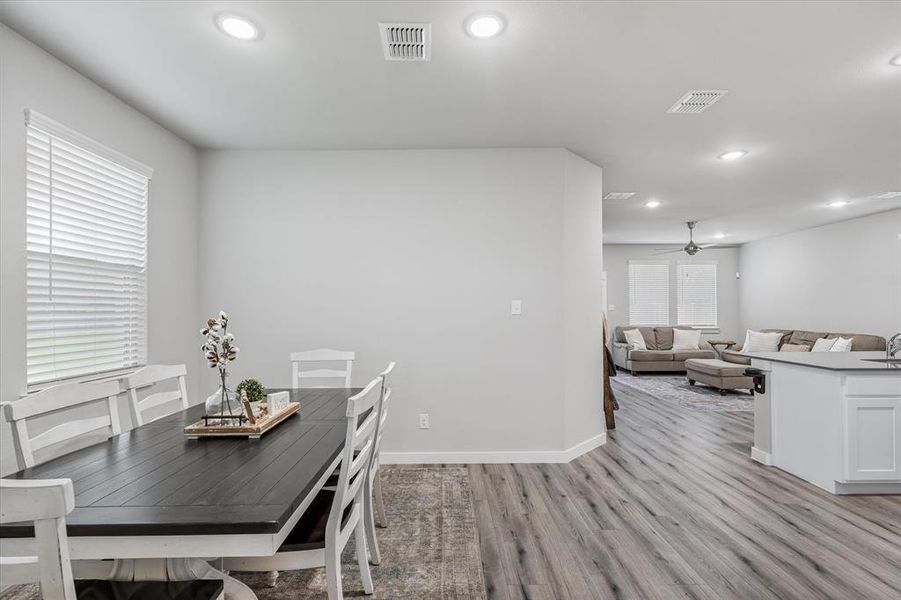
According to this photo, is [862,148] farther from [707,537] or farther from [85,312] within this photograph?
[85,312]

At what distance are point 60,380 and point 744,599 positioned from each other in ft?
11.8

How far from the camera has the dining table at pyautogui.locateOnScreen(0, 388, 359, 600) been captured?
1.08 metres

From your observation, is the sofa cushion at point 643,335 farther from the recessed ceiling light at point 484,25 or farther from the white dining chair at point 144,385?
the white dining chair at point 144,385

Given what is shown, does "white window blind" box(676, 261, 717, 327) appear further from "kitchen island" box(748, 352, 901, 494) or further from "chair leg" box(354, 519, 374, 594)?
"chair leg" box(354, 519, 374, 594)

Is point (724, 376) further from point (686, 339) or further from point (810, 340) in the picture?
point (686, 339)

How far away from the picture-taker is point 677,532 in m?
2.51

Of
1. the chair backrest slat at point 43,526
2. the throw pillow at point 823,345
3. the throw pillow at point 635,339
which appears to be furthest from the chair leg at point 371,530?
the throw pillow at point 635,339

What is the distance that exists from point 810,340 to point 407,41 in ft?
25.8

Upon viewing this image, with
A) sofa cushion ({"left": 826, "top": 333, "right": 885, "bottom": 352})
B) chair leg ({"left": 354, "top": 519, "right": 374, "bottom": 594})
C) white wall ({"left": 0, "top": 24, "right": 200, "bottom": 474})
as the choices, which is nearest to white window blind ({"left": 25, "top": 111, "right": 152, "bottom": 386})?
white wall ({"left": 0, "top": 24, "right": 200, "bottom": 474})

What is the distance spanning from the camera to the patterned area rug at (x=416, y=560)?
6.47ft

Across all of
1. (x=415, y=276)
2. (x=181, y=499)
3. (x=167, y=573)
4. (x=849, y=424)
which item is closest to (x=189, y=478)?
(x=181, y=499)

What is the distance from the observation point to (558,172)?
145 inches

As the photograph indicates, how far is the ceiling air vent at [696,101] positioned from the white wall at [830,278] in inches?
217

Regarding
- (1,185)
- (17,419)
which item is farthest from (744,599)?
(1,185)
